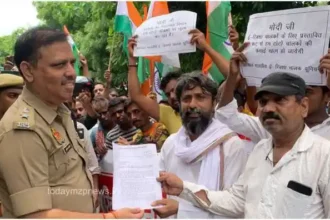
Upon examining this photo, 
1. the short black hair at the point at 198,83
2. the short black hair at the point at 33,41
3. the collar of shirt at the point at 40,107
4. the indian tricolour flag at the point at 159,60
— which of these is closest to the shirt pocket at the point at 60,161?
the collar of shirt at the point at 40,107

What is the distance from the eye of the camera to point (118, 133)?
5.28 m

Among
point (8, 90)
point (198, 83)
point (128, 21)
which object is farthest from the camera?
point (128, 21)

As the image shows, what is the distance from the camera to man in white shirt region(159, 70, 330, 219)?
2.38 metres

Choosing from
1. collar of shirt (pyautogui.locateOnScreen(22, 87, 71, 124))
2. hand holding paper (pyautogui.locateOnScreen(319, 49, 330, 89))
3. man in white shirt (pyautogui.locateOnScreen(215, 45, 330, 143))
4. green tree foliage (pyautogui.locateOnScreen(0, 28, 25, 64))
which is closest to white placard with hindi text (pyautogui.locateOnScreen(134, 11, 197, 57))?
man in white shirt (pyautogui.locateOnScreen(215, 45, 330, 143))

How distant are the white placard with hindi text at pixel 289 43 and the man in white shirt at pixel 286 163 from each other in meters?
0.39

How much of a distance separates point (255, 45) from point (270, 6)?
737cm

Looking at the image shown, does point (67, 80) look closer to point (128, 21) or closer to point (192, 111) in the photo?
point (192, 111)

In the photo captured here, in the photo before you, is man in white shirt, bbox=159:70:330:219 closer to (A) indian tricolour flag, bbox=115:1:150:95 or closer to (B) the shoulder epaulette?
(B) the shoulder epaulette

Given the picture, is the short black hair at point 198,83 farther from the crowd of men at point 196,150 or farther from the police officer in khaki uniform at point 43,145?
the police officer in khaki uniform at point 43,145

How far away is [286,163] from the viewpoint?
247 cm

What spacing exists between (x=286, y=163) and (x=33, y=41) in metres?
1.32

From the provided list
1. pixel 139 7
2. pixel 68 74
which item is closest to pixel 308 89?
pixel 68 74

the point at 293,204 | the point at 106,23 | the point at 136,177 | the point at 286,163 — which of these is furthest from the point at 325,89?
the point at 106,23

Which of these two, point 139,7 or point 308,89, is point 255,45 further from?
point 139,7
